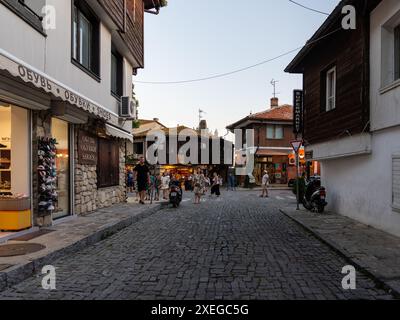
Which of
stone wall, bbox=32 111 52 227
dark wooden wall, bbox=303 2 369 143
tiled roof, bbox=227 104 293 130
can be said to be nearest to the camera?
stone wall, bbox=32 111 52 227

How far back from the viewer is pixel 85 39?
41.9 ft

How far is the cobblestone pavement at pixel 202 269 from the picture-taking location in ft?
16.9

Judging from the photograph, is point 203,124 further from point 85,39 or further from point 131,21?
point 85,39

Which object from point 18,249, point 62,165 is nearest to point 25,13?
point 62,165

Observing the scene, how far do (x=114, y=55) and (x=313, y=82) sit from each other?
7907 millimetres

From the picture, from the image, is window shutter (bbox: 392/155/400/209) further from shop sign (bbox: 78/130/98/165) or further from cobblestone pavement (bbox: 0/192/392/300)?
shop sign (bbox: 78/130/98/165)

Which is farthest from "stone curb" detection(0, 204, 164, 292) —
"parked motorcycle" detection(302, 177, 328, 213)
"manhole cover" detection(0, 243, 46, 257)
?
"parked motorcycle" detection(302, 177, 328, 213)

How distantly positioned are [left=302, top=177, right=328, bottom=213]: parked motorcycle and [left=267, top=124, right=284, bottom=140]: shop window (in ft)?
81.7

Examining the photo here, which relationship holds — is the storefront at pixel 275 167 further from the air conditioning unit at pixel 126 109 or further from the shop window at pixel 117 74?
the air conditioning unit at pixel 126 109

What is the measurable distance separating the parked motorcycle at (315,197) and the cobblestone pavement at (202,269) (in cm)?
362

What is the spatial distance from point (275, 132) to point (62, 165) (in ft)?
102

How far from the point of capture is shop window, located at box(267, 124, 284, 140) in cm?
3997

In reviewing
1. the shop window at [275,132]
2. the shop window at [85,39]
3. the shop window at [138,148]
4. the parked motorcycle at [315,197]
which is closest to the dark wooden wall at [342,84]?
the parked motorcycle at [315,197]

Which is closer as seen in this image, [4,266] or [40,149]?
[4,266]
